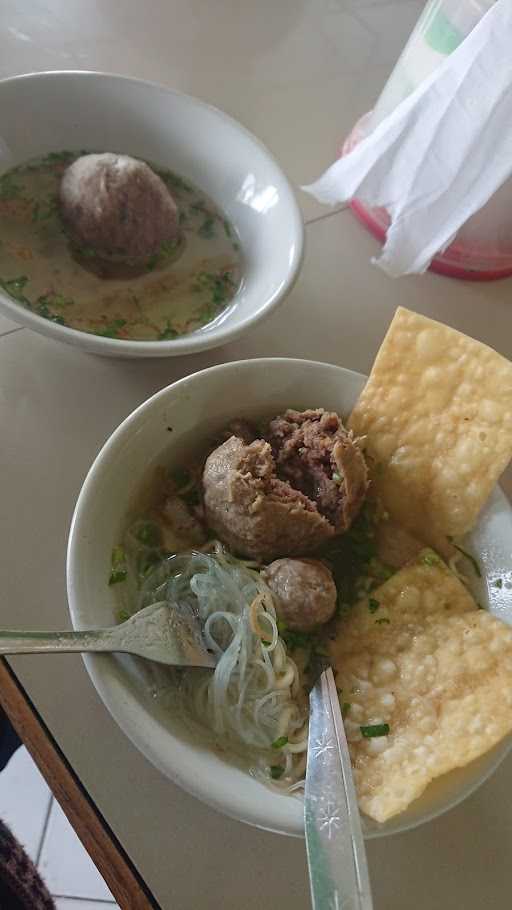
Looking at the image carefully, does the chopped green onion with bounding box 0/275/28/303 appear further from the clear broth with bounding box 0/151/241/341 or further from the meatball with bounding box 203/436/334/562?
the meatball with bounding box 203/436/334/562

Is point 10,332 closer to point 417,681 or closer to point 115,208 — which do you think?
point 115,208

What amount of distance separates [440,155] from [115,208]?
0.48 m

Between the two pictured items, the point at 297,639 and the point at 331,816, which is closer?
the point at 331,816

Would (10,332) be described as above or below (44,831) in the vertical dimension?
above

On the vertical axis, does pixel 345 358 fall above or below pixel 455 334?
below

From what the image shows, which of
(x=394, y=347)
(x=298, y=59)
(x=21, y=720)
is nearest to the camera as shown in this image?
(x=21, y=720)

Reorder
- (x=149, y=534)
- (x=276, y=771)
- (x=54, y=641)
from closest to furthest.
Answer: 1. (x=54, y=641)
2. (x=276, y=771)
3. (x=149, y=534)

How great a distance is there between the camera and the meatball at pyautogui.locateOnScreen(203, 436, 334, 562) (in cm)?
88

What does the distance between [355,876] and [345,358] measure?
0.75m

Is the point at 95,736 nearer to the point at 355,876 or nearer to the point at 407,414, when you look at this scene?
the point at 355,876

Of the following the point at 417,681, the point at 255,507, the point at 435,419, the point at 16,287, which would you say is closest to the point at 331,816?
the point at 417,681

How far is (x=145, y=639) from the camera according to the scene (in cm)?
78

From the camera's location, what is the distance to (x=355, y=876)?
0.65 m

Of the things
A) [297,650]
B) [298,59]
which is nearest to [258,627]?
[297,650]
